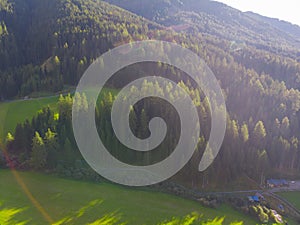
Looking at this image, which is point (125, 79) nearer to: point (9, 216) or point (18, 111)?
point (18, 111)

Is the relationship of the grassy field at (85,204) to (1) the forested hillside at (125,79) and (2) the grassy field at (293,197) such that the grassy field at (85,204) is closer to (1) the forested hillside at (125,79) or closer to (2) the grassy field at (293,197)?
(1) the forested hillside at (125,79)

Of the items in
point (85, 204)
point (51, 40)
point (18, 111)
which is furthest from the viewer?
point (51, 40)

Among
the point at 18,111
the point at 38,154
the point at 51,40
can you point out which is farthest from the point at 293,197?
the point at 51,40

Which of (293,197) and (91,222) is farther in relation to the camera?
(293,197)

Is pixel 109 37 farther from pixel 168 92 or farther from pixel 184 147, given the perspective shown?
pixel 184 147

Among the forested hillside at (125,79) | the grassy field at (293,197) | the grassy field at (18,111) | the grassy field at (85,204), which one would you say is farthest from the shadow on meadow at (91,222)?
the grassy field at (18,111)

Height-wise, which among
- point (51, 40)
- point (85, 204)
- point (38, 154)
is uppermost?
point (51, 40)
